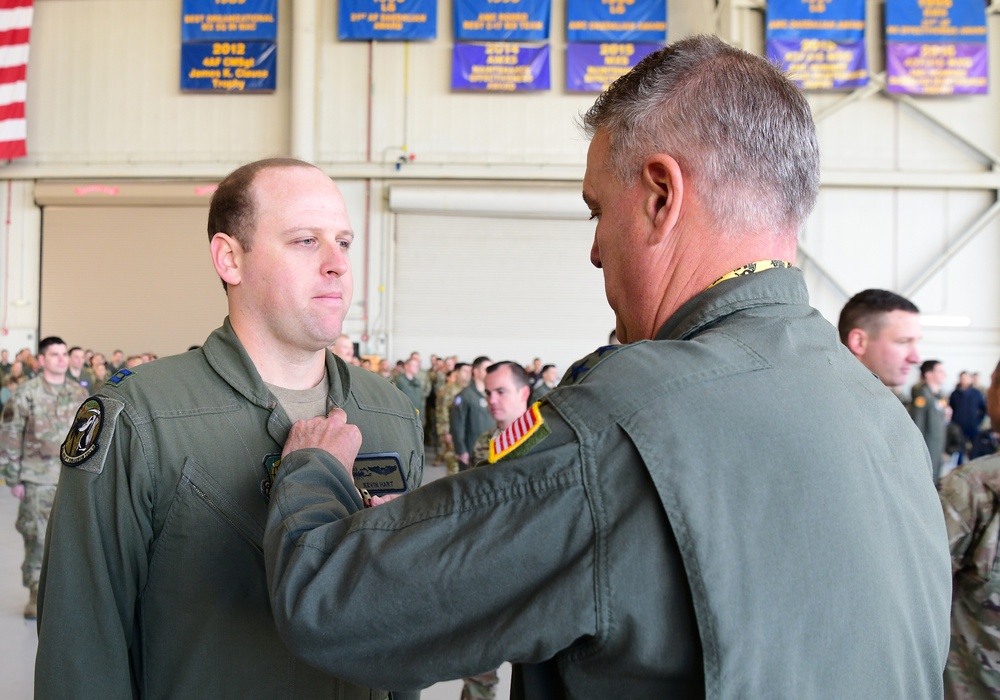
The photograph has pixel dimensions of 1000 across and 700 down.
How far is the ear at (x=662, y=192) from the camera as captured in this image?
3.26 ft

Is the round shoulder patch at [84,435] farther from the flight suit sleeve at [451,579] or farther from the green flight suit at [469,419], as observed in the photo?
the green flight suit at [469,419]

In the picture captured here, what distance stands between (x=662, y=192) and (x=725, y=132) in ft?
0.34

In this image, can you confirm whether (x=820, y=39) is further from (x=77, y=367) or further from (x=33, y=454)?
(x=33, y=454)

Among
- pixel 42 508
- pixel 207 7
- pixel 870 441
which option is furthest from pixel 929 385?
pixel 207 7

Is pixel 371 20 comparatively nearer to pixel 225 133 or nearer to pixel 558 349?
pixel 225 133

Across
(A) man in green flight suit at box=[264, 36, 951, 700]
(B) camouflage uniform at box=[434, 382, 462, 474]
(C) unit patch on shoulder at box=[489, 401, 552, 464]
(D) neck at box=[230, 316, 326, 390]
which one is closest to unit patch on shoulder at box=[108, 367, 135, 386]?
(D) neck at box=[230, 316, 326, 390]

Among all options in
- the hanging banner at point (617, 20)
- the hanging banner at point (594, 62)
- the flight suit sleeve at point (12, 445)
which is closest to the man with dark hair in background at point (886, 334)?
the flight suit sleeve at point (12, 445)

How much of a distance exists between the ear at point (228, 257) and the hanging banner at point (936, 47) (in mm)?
14278

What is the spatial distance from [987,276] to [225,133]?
43.9 feet

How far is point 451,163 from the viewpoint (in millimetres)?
14062

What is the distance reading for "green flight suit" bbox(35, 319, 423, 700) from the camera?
1411mm

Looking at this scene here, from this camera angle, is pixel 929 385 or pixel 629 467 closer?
pixel 629 467

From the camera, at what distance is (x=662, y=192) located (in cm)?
102

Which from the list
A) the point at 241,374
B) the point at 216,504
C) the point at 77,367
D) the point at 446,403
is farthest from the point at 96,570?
the point at 446,403
